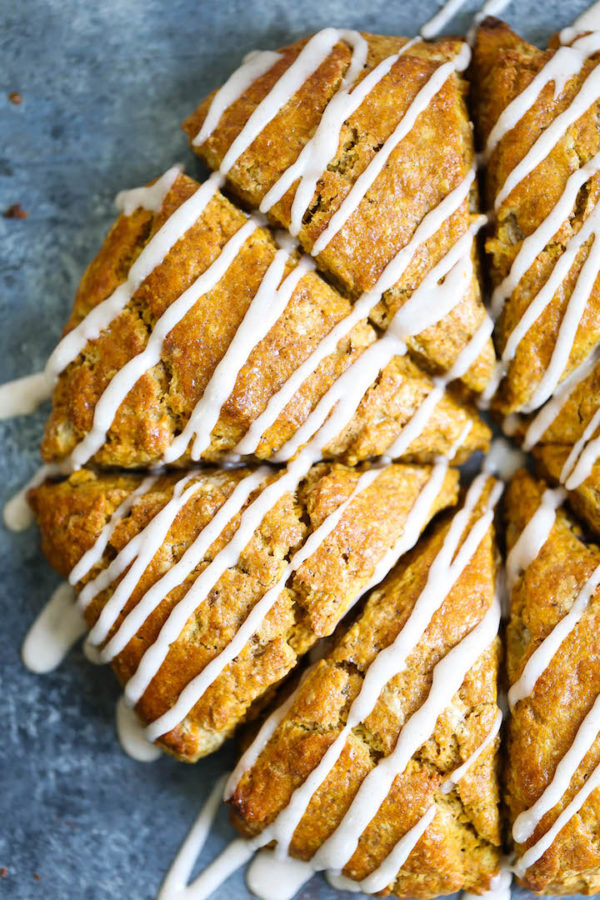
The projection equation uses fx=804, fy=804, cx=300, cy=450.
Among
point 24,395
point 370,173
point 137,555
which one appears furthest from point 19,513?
point 370,173

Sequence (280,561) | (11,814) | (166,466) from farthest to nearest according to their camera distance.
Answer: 1. (11,814)
2. (166,466)
3. (280,561)

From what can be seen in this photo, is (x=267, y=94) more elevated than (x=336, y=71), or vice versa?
(x=336, y=71)

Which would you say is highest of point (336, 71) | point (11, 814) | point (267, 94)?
point (336, 71)

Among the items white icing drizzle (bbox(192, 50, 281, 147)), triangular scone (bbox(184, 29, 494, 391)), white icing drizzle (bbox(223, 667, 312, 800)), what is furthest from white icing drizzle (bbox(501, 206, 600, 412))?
white icing drizzle (bbox(223, 667, 312, 800))

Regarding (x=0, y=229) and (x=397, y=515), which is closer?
(x=397, y=515)

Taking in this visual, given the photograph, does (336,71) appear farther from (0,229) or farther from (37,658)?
(37,658)

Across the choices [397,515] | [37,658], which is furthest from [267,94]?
[37,658]

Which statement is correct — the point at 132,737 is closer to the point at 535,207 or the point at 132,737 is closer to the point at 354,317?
the point at 354,317

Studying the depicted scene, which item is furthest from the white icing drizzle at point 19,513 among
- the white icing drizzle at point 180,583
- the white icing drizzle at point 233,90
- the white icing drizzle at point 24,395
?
the white icing drizzle at point 233,90
